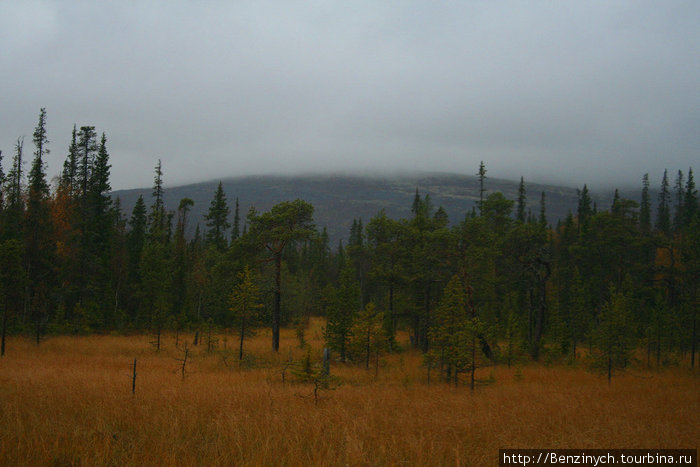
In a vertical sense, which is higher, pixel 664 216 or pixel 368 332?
pixel 664 216

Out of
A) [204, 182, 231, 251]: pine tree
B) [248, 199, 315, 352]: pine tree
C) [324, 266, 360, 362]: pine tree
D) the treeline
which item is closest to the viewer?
the treeline

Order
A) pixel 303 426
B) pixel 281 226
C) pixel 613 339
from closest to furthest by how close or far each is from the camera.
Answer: pixel 303 426
pixel 613 339
pixel 281 226

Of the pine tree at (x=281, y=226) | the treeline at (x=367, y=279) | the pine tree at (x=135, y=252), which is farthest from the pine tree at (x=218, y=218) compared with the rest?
the pine tree at (x=281, y=226)

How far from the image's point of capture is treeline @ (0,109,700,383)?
2066 centimetres

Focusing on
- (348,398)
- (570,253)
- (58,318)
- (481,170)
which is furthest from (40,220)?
(570,253)

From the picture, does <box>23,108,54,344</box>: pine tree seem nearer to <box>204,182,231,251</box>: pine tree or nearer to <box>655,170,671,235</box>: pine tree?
<box>204,182,231,251</box>: pine tree

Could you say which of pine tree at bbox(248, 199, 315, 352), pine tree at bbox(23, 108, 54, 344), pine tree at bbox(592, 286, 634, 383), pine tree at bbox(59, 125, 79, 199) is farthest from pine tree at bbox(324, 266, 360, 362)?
pine tree at bbox(59, 125, 79, 199)

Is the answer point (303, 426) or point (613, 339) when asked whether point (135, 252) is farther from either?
point (613, 339)

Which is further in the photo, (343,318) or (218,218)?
(218,218)

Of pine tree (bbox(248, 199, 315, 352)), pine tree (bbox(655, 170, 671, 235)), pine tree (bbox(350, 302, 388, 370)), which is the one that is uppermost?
pine tree (bbox(655, 170, 671, 235))

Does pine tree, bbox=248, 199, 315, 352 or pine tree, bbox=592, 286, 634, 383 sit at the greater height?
pine tree, bbox=248, 199, 315, 352

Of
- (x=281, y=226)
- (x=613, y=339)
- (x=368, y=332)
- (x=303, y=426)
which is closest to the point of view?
(x=303, y=426)

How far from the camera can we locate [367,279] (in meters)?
34.5

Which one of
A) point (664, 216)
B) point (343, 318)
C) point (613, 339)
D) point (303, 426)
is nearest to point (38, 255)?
point (343, 318)
